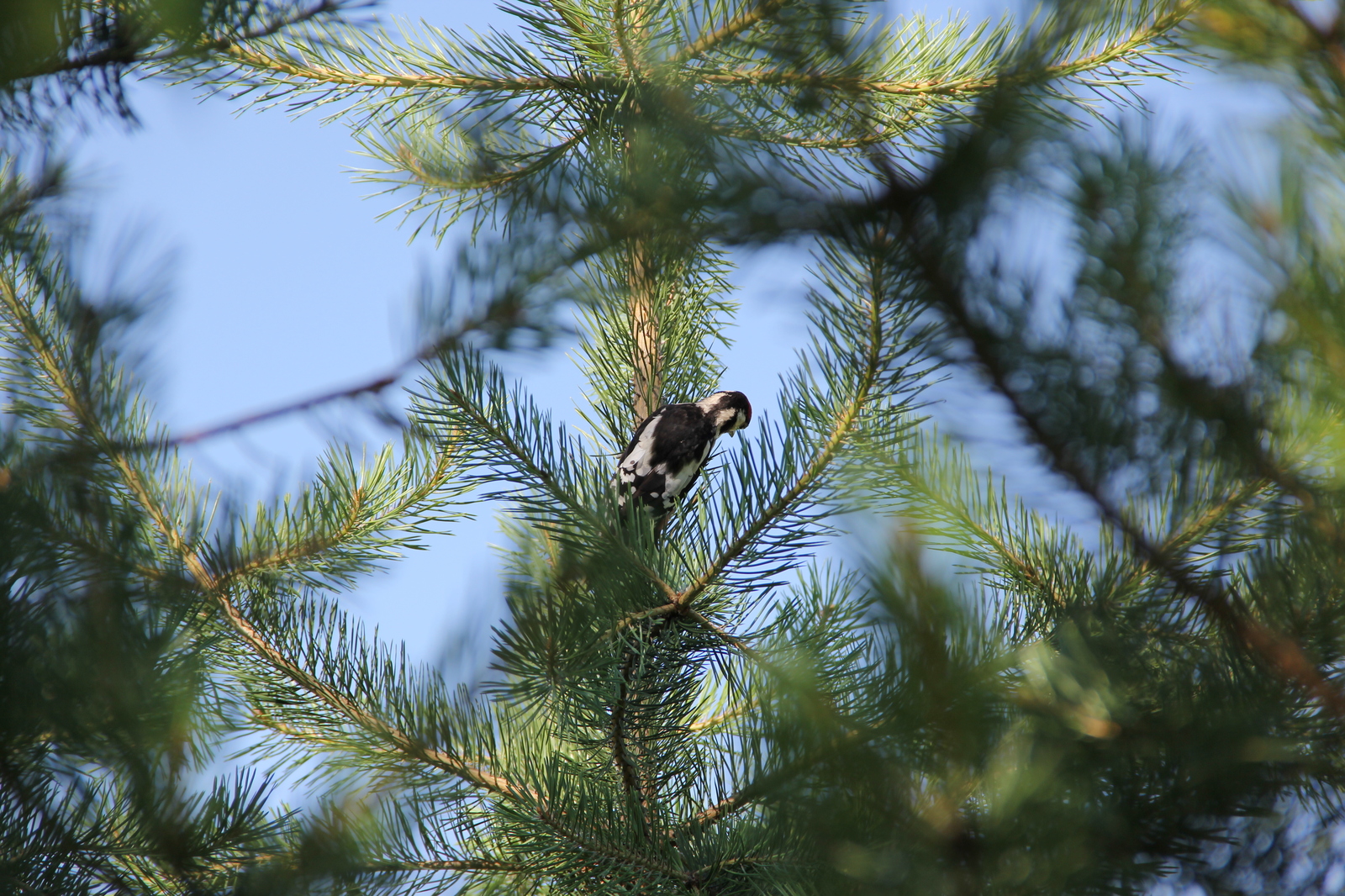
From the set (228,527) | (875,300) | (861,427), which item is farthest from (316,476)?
(875,300)

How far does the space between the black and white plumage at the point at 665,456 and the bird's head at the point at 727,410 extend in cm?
12

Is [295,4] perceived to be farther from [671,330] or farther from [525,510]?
[671,330]

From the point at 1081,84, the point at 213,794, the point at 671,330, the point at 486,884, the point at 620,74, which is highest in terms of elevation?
the point at 620,74

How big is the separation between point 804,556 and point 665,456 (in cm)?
70

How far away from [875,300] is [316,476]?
1.28 m

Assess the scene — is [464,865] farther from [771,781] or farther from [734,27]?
[734,27]

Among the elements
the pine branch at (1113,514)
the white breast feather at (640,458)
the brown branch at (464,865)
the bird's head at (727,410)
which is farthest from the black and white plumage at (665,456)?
the pine branch at (1113,514)

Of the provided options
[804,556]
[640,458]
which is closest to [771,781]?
[804,556]

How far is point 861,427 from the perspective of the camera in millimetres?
1280

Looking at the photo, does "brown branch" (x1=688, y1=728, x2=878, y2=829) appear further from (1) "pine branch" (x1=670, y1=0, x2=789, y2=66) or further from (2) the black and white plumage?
(1) "pine branch" (x1=670, y1=0, x2=789, y2=66)

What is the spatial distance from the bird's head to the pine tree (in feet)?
1.75

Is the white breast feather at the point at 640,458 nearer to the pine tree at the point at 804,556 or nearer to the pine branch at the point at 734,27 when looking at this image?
the pine tree at the point at 804,556

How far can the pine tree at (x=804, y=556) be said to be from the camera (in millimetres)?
635

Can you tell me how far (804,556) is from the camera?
4.57 feet
